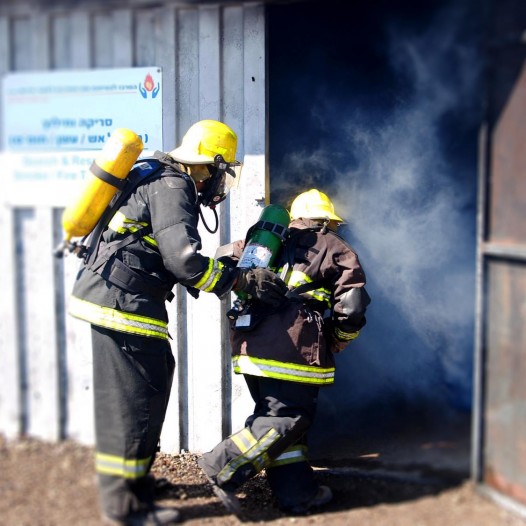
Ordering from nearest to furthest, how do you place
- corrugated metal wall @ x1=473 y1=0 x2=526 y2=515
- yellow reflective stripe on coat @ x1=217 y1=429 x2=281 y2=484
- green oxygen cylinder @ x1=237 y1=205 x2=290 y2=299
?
corrugated metal wall @ x1=473 y1=0 x2=526 y2=515 → yellow reflective stripe on coat @ x1=217 y1=429 x2=281 y2=484 → green oxygen cylinder @ x1=237 y1=205 x2=290 y2=299

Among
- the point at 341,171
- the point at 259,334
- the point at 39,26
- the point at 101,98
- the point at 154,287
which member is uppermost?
the point at 39,26

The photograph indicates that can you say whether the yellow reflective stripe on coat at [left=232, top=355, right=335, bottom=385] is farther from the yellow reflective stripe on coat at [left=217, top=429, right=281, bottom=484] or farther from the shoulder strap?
the shoulder strap

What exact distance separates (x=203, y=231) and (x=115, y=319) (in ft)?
3.90

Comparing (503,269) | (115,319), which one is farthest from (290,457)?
(503,269)

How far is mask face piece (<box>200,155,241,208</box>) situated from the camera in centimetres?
437

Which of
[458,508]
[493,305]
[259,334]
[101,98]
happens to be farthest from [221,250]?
[458,508]

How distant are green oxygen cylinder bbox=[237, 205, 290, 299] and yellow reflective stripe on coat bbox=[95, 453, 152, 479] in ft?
3.60

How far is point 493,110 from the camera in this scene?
387cm

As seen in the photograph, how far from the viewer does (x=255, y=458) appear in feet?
14.0

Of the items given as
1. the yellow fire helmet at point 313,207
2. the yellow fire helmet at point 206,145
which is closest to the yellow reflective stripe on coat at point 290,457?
the yellow fire helmet at point 313,207

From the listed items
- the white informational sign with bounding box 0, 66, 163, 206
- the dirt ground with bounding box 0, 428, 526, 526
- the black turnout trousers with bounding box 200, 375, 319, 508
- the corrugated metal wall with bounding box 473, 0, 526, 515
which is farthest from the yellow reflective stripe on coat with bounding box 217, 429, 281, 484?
the white informational sign with bounding box 0, 66, 163, 206

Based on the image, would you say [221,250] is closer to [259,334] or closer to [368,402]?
[259,334]

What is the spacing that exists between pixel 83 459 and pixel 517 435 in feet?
8.06

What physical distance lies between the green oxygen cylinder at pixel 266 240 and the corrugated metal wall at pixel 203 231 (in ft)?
1.63
